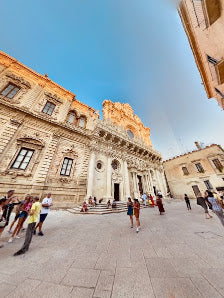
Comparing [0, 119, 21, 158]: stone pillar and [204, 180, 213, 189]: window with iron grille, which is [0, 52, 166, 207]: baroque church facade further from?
[204, 180, 213, 189]: window with iron grille

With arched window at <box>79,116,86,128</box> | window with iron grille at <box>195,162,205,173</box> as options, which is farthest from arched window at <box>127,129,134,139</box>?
window with iron grille at <box>195,162,205,173</box>

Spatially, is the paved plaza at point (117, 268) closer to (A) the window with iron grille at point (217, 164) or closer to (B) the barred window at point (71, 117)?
(B) the barred window at point (71, 117)

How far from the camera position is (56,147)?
11.6 metres

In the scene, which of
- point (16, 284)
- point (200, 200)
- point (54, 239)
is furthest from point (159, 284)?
point (200, 200)

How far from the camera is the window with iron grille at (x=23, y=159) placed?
920 centimetres

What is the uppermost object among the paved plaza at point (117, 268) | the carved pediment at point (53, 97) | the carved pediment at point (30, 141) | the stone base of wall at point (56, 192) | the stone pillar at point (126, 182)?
the carved pediment at point (53, 97)

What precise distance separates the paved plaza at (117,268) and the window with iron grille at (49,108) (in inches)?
512

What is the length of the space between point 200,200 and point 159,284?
697cm

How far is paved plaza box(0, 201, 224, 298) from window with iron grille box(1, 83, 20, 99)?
1419 cm

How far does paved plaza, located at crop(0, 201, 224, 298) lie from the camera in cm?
161

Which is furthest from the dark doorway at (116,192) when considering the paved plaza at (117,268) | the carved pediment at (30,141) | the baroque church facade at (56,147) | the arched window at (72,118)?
the paved plaza at (117,268)

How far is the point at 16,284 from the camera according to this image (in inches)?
69.9

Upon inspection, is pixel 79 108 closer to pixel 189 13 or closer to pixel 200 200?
pixel 189 13

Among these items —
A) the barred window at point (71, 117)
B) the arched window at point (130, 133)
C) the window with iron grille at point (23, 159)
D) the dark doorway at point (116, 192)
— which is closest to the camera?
the window with iron grille at point (23, 159)
